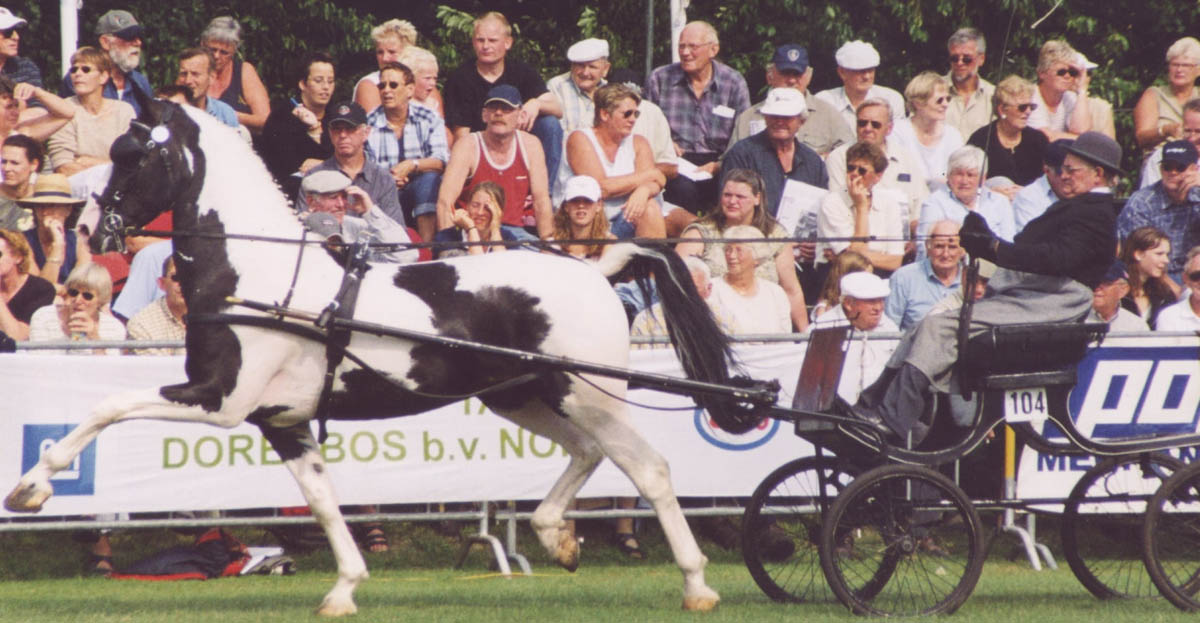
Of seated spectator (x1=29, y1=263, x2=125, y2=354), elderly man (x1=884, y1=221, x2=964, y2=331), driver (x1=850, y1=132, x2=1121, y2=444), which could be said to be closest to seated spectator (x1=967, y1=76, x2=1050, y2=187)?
elderly man (x1=884, y1=221, x2=964, y2=331)

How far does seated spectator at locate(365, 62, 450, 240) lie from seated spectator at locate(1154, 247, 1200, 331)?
5.30m

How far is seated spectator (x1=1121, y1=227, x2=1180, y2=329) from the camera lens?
12805 mm

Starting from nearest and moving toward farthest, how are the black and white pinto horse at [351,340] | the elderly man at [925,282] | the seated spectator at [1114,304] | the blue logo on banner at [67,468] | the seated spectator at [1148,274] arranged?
1. the black and white pinto horse at [351,340]
2. the blue logo on banner at [67,468]
3. the seated spectator at [1114,304]
4. the elderly man at [925,282]
5. the seated spectator at [1148,274]

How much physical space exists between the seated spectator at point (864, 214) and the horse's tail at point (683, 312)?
3.95 metres

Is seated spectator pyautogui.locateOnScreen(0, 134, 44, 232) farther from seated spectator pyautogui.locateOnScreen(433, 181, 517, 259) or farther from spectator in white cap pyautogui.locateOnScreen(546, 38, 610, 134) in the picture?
spectator in white cap pyautogui.locateOnScreen(546, 38, 610, 134)

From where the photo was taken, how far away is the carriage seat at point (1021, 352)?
337 inches

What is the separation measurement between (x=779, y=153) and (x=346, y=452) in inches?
184

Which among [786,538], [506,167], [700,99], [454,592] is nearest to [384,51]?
[506,167]

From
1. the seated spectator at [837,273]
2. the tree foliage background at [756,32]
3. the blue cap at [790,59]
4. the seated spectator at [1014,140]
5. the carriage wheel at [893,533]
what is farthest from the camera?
the tree foliage background at [756,32]

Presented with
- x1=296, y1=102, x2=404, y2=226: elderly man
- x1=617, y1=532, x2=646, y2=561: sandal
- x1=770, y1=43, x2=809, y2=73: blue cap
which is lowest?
x1=617, y1=532, x2=646, y2=561: sandal

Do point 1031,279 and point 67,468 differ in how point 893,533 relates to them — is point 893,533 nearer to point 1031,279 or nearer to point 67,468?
point 1031,279

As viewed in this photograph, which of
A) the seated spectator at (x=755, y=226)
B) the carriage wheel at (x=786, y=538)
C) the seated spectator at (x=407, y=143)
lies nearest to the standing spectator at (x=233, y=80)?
the seated spectator at (x=407, y=143)

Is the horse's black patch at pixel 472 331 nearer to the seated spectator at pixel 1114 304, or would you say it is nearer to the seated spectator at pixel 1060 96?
the seated spectator at pixel 1114 304

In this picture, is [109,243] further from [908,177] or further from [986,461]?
[908,177]
